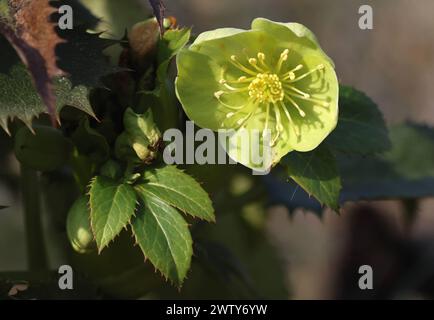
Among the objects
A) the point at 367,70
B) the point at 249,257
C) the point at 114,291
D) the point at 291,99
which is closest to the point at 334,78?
the point at 291,99

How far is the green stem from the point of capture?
100cm

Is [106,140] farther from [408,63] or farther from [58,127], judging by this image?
[408,63]

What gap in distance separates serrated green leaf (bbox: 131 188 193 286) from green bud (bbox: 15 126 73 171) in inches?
4.4

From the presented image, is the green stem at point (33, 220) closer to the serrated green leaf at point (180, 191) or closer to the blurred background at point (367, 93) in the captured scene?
the serrated green leaf at point (180, 191)

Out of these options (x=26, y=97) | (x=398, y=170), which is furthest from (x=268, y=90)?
(x=398, y=170)

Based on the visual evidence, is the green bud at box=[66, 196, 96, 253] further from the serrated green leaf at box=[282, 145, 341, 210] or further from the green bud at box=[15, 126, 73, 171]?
the serrated green leaf at box=[282, 145, 341, 210]

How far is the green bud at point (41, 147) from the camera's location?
0.85 m

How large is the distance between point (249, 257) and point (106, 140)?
517 millimetres

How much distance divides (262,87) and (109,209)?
0.63ft

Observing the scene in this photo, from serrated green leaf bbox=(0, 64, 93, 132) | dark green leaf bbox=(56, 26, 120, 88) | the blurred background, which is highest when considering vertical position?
dark green leaf bbox=(56, 26, 120, 88)

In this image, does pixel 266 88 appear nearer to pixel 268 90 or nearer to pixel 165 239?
pixel 268 90

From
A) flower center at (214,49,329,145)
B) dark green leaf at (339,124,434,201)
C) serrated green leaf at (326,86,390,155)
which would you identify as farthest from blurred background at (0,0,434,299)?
flower center at (214,49,329,145)

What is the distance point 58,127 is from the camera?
0.88 m

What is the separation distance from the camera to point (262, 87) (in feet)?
2.89
